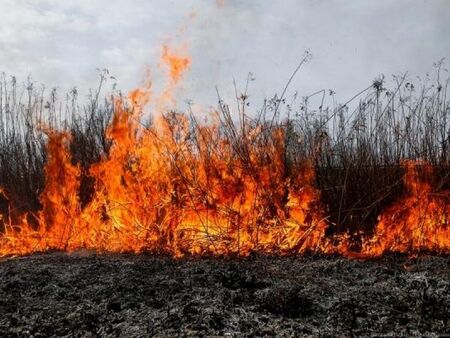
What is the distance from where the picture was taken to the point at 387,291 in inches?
141

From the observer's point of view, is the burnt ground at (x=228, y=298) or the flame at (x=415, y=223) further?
the flame at (x=415, y=223)

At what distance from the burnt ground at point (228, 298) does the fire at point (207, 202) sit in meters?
0.65

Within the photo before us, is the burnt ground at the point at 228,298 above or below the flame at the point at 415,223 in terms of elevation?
below

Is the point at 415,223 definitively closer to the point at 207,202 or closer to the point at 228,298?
the point at 207,202

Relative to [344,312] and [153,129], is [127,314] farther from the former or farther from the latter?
[153,129]

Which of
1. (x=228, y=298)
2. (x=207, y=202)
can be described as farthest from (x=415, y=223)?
(x=228, y=298)

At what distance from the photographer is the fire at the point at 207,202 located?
18.2 ft

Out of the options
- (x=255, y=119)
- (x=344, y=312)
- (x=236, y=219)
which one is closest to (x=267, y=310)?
(x=344, y=312)

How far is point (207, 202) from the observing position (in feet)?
18.7

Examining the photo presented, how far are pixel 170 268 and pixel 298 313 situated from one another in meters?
1.70

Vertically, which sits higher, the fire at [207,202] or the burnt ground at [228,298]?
the fire at [207,202]

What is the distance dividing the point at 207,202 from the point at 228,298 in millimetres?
2276

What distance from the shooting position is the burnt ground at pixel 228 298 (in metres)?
3.00

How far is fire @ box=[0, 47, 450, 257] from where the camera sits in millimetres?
5559
